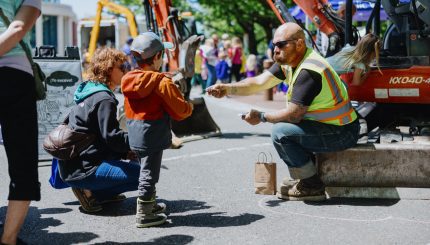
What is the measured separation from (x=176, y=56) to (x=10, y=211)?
6700mm

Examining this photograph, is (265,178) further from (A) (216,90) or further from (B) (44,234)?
(B) (44,234)

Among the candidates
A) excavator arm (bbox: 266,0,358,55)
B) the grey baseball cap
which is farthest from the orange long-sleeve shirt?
excavator arm (bbox: 266,0,358,55)

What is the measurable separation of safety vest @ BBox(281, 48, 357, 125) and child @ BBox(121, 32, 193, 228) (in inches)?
42.3

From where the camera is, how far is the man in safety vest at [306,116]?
5484 millimetres

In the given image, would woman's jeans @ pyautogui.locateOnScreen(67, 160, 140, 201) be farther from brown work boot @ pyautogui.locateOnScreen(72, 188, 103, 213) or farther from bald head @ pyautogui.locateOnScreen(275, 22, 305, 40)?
bald head @ pyautogui.locateOnScreen(275, 22, 305, 40)

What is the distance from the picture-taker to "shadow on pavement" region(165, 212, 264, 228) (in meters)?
5.11

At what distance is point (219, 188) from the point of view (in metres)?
6.47

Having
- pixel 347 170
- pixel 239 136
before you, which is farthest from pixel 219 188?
pixel 239 136

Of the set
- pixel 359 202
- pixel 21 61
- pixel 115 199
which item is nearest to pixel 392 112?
pixel 359 202

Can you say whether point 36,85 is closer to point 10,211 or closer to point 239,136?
point 10,211

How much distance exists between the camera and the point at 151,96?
502 centimetres

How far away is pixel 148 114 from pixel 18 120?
116 centimetres

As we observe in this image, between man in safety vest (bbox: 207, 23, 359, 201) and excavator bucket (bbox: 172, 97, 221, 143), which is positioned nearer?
man in safety vest (bbox: 207, 23, 359, 201)

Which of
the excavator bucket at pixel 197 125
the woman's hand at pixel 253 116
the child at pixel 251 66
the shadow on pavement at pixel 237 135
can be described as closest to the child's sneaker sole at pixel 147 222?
the woman's hand at pixel 253 116
